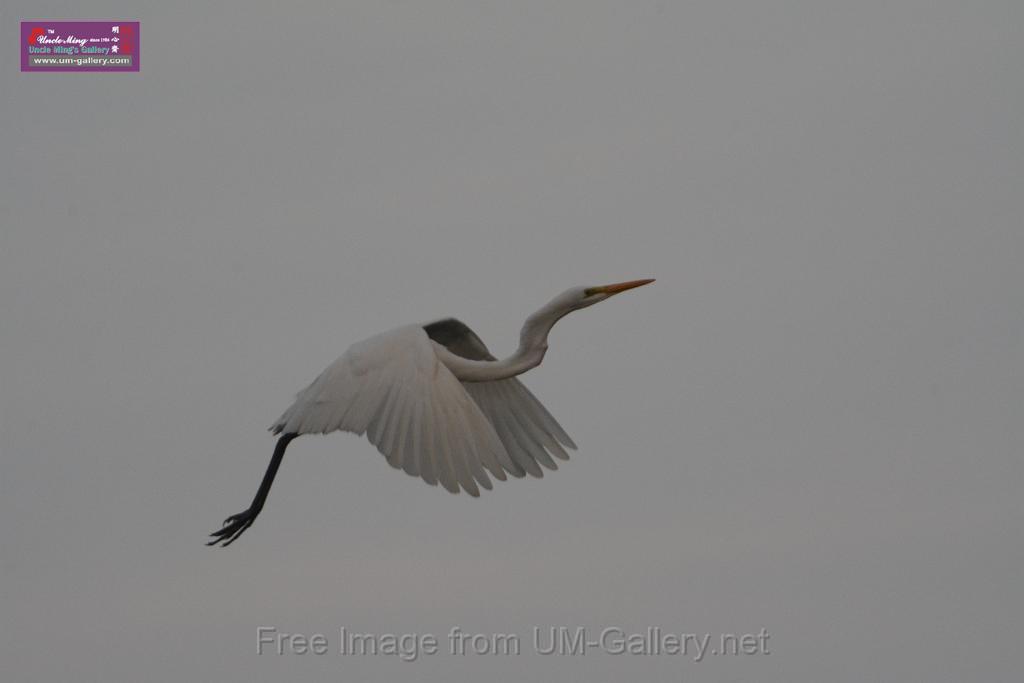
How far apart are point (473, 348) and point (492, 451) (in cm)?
333

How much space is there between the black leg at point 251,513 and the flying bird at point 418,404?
10 millimetres

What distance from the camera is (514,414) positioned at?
23984 mm

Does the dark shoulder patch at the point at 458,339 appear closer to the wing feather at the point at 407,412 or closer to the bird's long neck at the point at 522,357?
the bird's long neck at the point at 522,357

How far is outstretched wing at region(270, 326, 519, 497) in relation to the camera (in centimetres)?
2022

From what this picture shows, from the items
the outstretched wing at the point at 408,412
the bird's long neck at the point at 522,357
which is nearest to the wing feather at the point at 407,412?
the outstretched wing at the point at 408,412

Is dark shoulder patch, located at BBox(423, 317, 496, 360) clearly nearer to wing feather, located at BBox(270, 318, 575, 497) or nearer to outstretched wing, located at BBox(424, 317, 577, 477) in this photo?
outstretched wing, located at BBox(424, 317, 577, 477)

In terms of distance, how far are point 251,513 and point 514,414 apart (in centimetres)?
309

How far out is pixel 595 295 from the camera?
2227 cm

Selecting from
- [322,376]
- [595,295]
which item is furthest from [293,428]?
[595,295]

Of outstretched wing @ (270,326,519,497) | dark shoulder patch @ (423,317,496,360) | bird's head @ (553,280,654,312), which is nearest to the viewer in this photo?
outstretched wing @ (270,326,519,497)

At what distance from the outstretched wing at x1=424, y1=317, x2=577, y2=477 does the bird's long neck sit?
0.86 metres

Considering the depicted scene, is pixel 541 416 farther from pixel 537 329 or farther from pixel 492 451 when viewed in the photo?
pixel 492 451

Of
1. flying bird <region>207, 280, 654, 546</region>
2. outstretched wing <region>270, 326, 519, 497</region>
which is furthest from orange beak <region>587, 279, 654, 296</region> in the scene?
outstretched wing <region>270, 326, 519, 497</region>

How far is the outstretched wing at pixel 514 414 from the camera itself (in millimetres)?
23656
